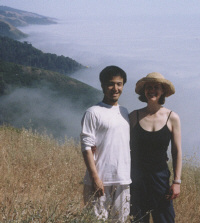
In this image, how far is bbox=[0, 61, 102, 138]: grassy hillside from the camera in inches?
2866

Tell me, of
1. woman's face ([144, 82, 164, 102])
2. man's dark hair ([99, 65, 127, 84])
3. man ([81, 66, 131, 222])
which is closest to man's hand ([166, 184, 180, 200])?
man ([81, 66, 131, 222])

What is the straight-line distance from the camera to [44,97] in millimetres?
85875

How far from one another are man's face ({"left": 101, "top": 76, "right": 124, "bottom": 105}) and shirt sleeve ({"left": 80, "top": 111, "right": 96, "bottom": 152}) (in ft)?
0.70

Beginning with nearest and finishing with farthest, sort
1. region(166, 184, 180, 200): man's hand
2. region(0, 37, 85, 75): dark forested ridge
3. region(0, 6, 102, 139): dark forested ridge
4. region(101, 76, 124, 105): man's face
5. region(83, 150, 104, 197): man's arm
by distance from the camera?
region(83, 150, 104, 197): man's arm < region(101, 76, 124, 105): man's face < region(166, 184, 180, 200): man's hand < region(0, 6, 102, 139): dark forested ridge < region(0, 37, 85, 75): dark forested ridge

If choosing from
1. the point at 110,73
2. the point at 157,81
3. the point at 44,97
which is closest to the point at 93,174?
the point at 110,73

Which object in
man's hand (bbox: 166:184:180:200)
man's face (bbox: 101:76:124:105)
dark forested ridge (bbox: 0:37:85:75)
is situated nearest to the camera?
man's face (bbox: 101:76:124:105)

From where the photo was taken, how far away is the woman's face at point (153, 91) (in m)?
2.43

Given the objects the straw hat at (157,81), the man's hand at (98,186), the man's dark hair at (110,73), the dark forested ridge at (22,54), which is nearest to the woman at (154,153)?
the straw hat at (157,81)

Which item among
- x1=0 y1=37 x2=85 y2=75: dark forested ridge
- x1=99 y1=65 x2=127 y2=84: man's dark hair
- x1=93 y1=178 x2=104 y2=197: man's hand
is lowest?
x1=93 y1=178 x2=104 y2=197: man's hand

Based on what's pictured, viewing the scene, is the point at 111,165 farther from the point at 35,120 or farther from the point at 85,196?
the point at 35,120

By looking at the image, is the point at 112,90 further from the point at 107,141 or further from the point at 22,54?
the point at 22,54

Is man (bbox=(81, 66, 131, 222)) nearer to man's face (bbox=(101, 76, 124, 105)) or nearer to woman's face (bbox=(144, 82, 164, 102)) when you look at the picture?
man's face (bbox=(101, 76, 124, 105))

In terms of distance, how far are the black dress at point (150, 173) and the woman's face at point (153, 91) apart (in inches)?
9.3

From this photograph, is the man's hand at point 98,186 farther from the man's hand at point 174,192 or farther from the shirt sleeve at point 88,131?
the man's hand at point 174,192
